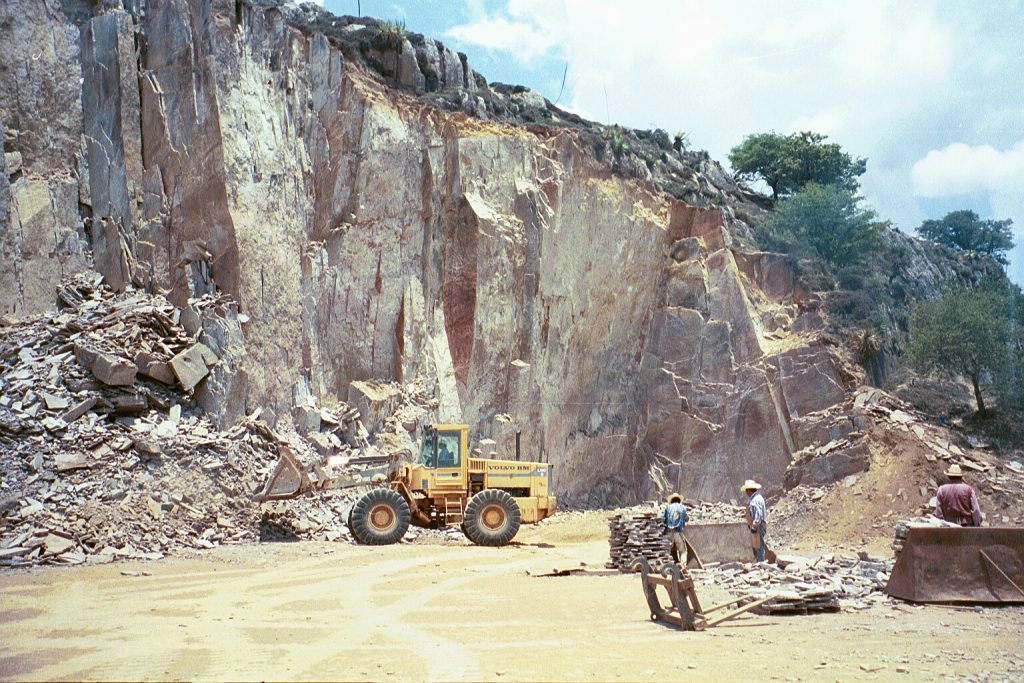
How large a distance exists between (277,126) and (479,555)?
13.7 meters

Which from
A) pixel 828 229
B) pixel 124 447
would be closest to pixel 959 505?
pixel 124 447

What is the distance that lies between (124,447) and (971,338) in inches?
867

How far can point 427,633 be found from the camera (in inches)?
327

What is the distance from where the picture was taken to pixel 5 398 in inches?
670

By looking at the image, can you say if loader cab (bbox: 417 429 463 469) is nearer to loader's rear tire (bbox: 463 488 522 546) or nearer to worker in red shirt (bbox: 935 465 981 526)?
loader's rear tire (bbox: 463 488 522 546)

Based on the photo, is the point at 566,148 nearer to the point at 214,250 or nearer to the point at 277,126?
the point at 277,126

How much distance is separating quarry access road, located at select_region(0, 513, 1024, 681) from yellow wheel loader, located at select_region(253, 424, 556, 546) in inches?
149

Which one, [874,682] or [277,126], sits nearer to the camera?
[874,682]

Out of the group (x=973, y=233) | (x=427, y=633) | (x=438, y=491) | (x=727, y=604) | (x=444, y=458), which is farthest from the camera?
(x=973, y=233)

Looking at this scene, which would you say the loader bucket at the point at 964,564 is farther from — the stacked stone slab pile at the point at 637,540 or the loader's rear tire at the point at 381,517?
the loader's rear tire at the point at 381,517

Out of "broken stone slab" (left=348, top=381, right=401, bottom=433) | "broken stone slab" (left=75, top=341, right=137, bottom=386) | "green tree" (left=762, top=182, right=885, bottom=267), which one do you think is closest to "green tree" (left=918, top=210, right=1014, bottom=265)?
"green tree" (left=762, top=182, right=885, bottom=267)

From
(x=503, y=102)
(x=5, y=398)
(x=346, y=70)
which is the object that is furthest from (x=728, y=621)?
(x=503, y=102)

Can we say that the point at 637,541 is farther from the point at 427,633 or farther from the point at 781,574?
the point at 427,633

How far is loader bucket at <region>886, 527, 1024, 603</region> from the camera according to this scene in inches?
371
